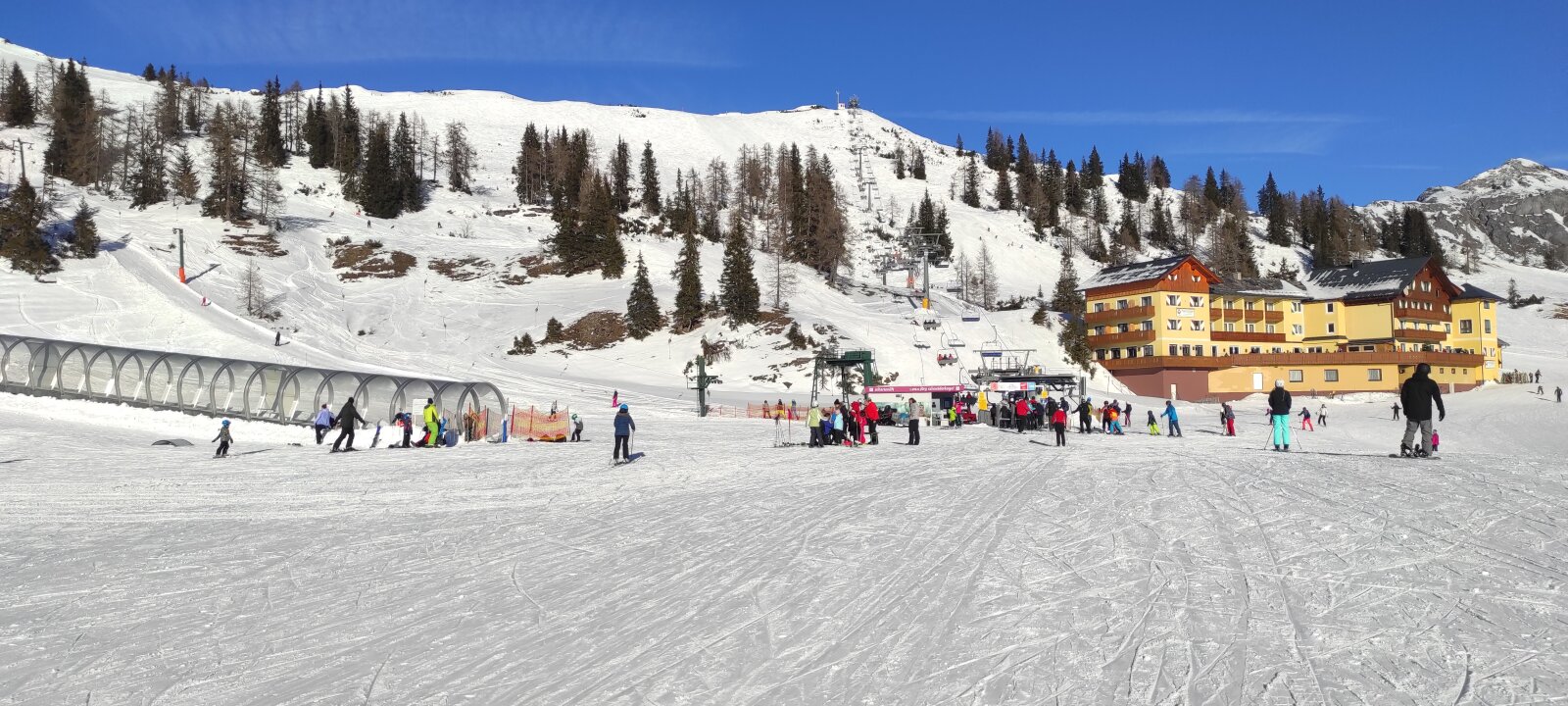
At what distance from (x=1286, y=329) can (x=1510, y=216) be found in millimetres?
120493

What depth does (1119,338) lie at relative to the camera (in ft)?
218

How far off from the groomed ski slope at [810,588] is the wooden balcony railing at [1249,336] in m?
55.2

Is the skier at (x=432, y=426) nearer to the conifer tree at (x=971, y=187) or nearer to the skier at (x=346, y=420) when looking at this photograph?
the skier at (x=346, y=420)

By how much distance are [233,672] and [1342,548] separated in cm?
842

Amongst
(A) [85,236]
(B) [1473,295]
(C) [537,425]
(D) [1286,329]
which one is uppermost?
(A) [85,236]

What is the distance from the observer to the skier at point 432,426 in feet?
74.3

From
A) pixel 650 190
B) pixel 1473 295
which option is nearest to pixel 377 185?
pixel 650 190

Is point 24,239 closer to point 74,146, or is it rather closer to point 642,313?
point 642,313

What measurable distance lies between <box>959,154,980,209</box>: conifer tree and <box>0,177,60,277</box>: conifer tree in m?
108

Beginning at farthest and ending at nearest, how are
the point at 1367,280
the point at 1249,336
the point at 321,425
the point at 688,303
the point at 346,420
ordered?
the point at 1367,280 < the point at 1249,336 < the point at 688,303 < the point at 321,425 < the point at 346,420

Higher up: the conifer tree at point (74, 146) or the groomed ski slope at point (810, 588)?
the conifer tree at point (74, 146)

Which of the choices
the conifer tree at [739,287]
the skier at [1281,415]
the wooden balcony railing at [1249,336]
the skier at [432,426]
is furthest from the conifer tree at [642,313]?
the skier at [1281,415]

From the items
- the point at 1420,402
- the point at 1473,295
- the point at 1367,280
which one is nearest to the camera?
the point at 1420,402

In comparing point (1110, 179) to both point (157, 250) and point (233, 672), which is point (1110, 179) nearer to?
point (157, 250)
